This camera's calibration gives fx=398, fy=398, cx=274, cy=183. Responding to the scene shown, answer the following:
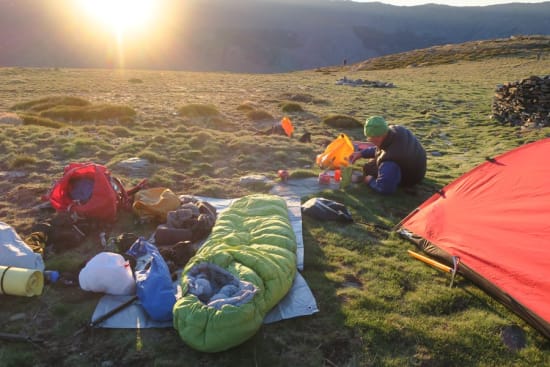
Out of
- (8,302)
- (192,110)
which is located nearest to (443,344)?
(8,302)

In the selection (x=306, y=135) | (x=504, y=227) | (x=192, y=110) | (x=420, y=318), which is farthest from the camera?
(x=192, y=110)

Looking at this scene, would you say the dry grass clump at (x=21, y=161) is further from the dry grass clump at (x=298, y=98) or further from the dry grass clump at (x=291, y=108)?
the dry grass clump at (x=298, y=98)

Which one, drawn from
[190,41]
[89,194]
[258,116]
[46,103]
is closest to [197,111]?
[258,116]

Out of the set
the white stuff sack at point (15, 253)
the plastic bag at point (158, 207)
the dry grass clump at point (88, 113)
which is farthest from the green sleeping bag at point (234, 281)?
the dry grass clump at point (88, 113)

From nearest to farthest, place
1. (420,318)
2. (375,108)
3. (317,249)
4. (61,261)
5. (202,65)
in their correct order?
(420,318), (61,261), (317,249), (375,108), (202,65)

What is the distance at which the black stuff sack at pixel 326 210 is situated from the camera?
683 centimetres

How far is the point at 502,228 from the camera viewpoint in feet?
16.3

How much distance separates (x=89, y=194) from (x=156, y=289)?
309cm

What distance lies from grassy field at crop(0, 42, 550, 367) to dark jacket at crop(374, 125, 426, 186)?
1.69ft

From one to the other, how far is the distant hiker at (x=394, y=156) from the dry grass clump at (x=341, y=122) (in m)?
7.60

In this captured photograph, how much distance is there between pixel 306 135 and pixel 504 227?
27.2ft

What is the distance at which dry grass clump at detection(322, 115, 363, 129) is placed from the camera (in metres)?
15.6

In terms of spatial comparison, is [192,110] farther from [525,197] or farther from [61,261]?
[525,197]

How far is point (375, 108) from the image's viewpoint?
2114 cm
